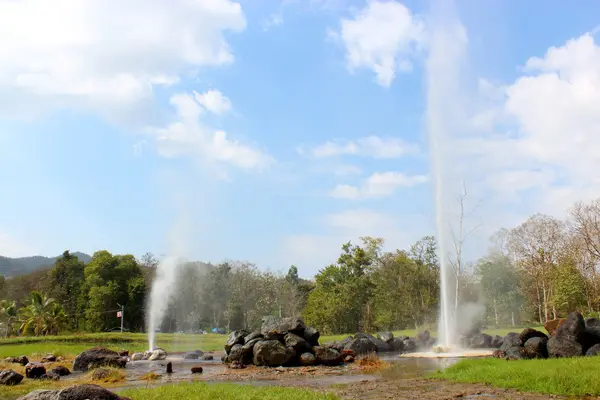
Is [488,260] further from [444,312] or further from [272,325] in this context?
[272,325]

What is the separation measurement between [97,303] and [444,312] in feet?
163

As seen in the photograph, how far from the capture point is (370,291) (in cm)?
6094

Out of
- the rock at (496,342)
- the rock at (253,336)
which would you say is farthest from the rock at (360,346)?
the rock at (496,342)

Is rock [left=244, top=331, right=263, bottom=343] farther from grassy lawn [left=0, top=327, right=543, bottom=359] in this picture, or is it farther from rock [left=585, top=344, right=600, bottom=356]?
rock [left=585, top=344, right=600, bottom=356]

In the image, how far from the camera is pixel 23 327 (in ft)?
191

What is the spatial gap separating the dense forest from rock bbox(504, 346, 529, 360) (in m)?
25.7

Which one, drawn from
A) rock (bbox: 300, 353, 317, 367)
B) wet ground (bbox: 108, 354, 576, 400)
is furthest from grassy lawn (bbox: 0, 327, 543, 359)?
rock (bbox: 300, 353, 317, 367)

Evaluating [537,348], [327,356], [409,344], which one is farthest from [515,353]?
[409,344]

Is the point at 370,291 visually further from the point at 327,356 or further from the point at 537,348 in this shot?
the point at 537,348

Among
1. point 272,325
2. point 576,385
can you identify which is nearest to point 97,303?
point 272,325

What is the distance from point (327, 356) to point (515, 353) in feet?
33.4

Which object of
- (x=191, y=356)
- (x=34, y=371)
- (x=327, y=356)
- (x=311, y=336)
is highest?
(x=311, y=336)

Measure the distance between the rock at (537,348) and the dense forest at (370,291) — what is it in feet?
87.2

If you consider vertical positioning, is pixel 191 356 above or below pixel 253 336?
below
